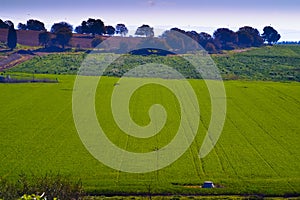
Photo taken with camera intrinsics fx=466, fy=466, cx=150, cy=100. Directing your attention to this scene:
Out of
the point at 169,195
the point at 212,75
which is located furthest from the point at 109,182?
the point at 212,75

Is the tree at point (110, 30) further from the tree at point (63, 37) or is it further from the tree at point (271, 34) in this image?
the tree at point (271, 34)

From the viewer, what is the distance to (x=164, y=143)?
2980cm

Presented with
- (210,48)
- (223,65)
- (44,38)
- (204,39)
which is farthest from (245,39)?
(44,38)

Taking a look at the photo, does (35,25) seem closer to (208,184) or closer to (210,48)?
(210,48)

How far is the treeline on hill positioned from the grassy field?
50773 mm

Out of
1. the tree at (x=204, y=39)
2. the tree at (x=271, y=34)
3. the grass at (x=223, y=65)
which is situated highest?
the tree at (x=271, y=34)

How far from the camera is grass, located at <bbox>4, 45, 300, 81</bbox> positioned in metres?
71.7

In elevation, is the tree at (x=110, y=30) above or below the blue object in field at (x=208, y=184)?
above

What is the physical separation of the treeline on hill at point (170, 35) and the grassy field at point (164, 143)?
50.8 m

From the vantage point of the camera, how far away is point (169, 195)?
21078mm

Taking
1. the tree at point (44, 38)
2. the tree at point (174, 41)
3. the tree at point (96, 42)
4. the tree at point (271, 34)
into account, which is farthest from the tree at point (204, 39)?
the tree at point (44, 38)

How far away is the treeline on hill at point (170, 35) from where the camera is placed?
98938 millimetres

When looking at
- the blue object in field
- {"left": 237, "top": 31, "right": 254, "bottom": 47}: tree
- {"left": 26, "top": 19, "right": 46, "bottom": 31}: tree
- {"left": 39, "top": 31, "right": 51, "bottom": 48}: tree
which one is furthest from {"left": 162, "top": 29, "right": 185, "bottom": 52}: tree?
the blue object in field

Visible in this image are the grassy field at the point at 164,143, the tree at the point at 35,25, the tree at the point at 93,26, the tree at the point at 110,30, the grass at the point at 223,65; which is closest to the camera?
the grassy field at the point at 164,143
